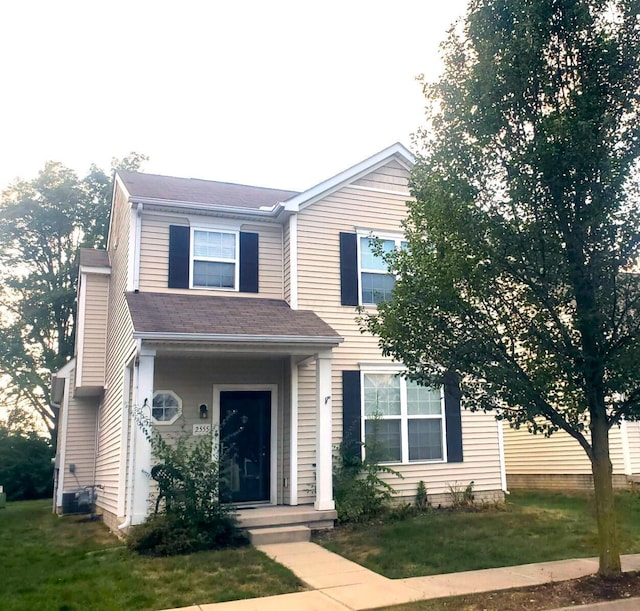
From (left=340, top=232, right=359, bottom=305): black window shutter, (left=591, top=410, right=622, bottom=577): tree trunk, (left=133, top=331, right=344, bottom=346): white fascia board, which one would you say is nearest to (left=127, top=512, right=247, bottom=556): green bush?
(left=133, top=331, right=344, bottom=346): white fascia board

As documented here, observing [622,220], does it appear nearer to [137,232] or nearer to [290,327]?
[290,327]

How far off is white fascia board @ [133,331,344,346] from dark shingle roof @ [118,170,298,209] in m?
3.32

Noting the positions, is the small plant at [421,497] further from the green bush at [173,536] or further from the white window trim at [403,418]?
the green bush at [173,536]

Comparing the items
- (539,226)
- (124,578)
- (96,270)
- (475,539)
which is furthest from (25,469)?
(539,226)

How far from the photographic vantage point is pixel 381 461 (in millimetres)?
11195

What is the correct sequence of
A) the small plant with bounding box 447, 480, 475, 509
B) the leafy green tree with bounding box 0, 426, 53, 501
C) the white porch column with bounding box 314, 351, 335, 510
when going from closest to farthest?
the white porch column with bounding box 314, 351, 335, 510
the small plant with bounding box 447, 480, 475, 509
the leafy green tree with bounding box 0, 426, 53, 501

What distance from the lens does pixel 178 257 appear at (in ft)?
37.1

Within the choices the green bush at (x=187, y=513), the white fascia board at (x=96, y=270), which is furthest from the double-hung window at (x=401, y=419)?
A: the white fascia board at (x=96, y=270)

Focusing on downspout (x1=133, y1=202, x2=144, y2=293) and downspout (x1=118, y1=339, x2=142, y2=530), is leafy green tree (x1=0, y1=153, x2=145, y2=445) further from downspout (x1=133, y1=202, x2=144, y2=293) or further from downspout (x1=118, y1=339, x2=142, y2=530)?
downspout (x1=118, y1=339, x2=142, y2=530)

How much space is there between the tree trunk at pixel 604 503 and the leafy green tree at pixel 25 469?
73.3 ft

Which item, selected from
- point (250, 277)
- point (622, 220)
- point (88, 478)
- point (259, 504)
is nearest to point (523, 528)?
point (259, 504)

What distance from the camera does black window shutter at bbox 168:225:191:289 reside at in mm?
11234

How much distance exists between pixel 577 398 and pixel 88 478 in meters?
12.5

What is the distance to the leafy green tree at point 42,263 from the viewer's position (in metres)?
27.5
